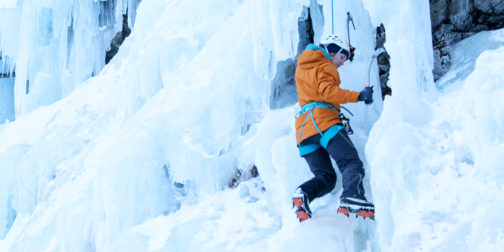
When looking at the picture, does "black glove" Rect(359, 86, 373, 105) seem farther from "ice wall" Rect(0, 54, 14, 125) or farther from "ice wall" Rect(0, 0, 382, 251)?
"ice wall" Rect(0, 54, 14, 125)

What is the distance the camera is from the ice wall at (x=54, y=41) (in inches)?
379

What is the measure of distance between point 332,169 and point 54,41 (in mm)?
8496

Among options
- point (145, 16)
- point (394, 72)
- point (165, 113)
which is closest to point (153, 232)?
point (165, 113)

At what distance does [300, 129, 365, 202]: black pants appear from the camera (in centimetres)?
273

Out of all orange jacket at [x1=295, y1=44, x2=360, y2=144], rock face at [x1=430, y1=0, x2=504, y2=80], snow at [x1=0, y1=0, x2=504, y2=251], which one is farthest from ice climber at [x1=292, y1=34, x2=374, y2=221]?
rock face at [x1=430, y1=0, x2=504, y2=80]

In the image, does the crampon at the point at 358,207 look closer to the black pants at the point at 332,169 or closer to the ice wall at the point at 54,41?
the black pants at the point at 332,169

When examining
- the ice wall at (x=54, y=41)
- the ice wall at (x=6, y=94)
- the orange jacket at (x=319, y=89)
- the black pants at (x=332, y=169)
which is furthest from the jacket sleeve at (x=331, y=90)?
the ice wall at (x=6, y=94)

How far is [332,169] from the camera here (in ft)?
10.1

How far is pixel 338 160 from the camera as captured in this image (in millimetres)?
2918

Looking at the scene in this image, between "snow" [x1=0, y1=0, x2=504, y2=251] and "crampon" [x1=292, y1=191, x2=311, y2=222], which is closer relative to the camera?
"snow" [x1=0, y1=0, x2=504, y2=251]

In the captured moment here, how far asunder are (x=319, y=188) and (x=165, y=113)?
2.32 m

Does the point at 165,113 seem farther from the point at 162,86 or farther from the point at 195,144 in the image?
the point at 162,86

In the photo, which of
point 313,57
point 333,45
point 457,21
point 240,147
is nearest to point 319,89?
point 313,57

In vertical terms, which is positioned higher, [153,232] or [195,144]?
[195,144]
